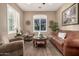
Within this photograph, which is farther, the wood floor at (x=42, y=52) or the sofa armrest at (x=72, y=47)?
the wood floor at (x=42, y=52)

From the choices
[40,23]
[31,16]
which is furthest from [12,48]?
[40,23]

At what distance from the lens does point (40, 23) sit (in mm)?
9992

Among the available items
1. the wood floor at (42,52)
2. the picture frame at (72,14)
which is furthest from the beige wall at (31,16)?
the wood floor at (42,52)

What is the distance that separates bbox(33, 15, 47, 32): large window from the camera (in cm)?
990

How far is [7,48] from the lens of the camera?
9.95ft

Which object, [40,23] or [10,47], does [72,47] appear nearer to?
[10,47]

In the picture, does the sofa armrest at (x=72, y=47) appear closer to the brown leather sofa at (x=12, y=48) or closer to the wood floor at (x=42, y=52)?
the wood floor at (x=42, y=52)

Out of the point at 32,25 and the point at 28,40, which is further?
the point at 32,25

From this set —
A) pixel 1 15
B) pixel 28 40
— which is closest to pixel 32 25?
pixel 28 40

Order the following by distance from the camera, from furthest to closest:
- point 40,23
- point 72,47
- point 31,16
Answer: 1. point 40,23
2. point 31,16
3. point 72,47

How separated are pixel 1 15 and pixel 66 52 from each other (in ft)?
9.01

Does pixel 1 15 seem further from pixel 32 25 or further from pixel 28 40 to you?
pixel 32 25

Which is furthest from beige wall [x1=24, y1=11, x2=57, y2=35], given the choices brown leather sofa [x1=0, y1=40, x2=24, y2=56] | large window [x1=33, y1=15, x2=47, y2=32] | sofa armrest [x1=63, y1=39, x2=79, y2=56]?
brown leather sofa [x1=0, y1=40, x2=24, y2=56]

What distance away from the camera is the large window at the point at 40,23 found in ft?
32.5
